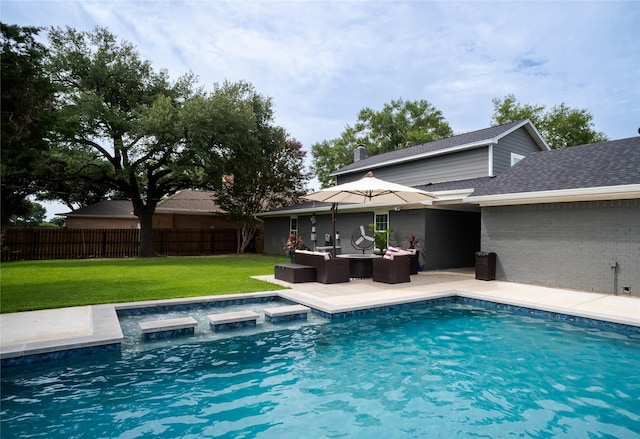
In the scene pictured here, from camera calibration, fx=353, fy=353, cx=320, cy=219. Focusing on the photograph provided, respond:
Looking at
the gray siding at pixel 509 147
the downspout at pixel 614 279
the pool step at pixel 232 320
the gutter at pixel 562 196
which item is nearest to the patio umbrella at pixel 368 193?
the gutter at pixel 562 196

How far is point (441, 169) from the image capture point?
48.8ft

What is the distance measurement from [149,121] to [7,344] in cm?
1226

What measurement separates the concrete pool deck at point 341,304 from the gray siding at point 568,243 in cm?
44

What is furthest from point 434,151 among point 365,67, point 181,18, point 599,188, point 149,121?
point 149,121

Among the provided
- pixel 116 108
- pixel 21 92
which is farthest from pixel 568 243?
pixel 116 108

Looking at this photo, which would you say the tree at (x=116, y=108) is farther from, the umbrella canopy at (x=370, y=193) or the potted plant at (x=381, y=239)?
the potted plant at (x=381, y=239)

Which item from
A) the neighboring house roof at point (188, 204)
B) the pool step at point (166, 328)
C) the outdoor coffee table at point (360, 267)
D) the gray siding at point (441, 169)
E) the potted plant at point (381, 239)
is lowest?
the pool step at point (166, 328)

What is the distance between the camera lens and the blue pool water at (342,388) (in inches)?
123

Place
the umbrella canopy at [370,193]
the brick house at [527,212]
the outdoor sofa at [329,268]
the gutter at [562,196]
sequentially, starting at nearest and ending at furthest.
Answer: the gutter at [562,196], the brick house at [527,212], the umbrella canopy at [370,193], the outdoor sofa at [329,268]

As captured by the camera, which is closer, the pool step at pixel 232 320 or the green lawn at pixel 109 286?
the pool step at pixel 232 320

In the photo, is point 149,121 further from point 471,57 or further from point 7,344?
point 471,57

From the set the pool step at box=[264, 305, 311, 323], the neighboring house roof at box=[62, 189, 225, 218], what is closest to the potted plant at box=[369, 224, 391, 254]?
the pool step at box=[264, 305, 311, 323]

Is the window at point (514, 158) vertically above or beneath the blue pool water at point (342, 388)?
above

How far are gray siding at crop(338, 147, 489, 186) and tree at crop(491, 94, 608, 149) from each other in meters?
18.0
